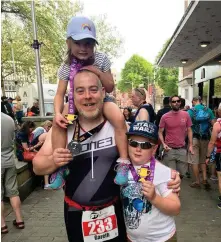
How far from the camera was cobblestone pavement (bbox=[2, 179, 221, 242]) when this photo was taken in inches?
143

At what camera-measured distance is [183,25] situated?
6457 mm

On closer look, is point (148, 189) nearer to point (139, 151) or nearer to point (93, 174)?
point (139, 151)

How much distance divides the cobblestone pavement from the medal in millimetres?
2329

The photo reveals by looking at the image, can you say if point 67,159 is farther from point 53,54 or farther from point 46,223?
point 53,54

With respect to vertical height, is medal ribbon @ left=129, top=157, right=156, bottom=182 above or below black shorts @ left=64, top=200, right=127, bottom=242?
above

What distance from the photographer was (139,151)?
5.91ft

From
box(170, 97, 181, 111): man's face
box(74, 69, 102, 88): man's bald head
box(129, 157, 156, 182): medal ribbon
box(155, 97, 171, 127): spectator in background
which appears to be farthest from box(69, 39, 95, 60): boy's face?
box(155, 97, 171, 127): spectator in background

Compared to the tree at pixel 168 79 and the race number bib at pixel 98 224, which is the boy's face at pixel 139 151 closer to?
the race number bib at pixel 98 224

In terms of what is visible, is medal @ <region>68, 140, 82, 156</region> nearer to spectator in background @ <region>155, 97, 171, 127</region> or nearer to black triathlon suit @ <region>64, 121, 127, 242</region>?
black triathlon suit @ <region>64, 121, 127, 242</region>

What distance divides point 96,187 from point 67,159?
0.32m

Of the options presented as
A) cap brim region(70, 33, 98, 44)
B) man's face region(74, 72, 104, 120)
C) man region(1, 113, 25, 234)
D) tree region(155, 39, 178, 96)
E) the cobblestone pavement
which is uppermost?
tree region(155, 39, 178, 96)

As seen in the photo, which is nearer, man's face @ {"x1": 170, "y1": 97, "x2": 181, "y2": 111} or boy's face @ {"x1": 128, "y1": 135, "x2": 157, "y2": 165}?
boy's face @ {"x1": 128, "y1": 135, "x2": 157, "y2": 165}

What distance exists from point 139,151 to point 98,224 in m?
0.62

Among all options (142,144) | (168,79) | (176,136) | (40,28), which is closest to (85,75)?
(142,144)
